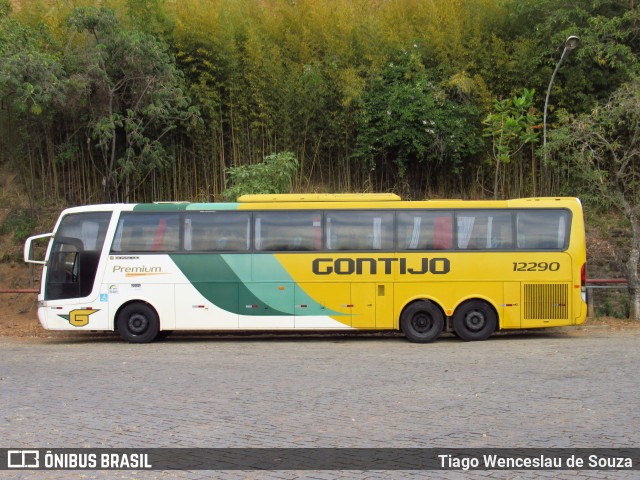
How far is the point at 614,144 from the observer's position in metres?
18.1

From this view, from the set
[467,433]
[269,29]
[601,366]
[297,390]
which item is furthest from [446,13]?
[467,433]

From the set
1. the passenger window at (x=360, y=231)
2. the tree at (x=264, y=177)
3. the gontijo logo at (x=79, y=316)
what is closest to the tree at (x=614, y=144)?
the passenger window at (x=360, y=231)

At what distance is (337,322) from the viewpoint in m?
15.1

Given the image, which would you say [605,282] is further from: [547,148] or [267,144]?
[267,144]

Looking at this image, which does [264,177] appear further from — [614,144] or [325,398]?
[325,398]

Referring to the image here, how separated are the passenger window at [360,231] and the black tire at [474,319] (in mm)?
1980

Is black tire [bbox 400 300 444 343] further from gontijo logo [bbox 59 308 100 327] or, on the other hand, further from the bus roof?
gontijo logo [bbox 59 308 100 327]

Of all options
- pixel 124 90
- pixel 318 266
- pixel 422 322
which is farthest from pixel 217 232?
pixel 124 90

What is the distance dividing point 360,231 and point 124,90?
379 inches

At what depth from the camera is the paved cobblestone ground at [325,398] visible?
7004 mm

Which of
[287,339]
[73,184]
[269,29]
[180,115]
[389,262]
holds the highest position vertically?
[269,29]

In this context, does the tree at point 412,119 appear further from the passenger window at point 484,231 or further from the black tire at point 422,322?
the black tire at point 422,322

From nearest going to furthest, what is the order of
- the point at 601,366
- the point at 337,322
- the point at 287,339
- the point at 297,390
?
the point at 297,390
the point at 601,366
the point at 337,322
the point at 287,339

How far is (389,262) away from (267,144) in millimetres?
9667
